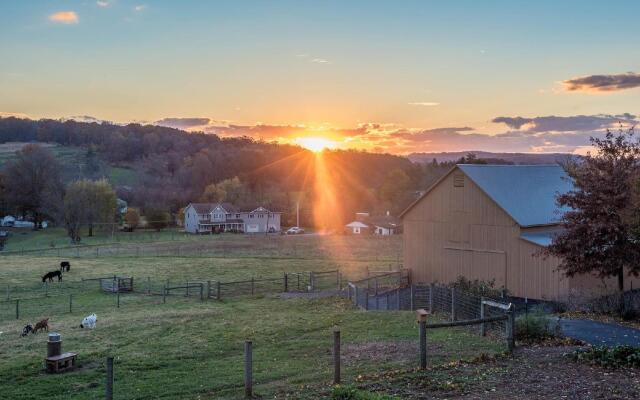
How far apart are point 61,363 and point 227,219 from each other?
96.2 meters

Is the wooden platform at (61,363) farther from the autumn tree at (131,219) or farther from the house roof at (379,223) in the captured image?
the autumn tree at (131,219)

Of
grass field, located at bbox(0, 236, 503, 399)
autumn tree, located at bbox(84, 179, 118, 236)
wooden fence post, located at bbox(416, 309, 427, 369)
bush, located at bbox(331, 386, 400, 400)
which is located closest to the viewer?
bush, located at bbox(331, 386, 400, 400)

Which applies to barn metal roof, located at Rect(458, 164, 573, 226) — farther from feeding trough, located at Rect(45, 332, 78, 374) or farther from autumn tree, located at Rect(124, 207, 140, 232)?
autumn tree, located at Rect(124, 207, 140, 232)

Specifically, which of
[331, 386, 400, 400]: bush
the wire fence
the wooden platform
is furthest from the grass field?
the wire fence

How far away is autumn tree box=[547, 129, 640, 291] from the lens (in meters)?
19.5

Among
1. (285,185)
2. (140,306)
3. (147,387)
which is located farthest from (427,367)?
(285,185)

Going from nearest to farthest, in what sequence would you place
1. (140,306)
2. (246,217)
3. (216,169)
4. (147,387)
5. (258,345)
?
(147,387)
(258,345)
(140,306)
(246,217)
(216,169)

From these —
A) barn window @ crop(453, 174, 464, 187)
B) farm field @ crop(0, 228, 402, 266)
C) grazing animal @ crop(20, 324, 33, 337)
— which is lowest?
farm field @ crop(0, 228, 402, 266)

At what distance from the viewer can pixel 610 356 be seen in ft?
37.9

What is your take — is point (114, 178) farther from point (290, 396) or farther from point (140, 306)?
point (290, 396)

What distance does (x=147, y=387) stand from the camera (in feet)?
43.7

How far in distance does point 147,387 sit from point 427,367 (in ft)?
21.4

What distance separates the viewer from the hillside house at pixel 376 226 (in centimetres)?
9631

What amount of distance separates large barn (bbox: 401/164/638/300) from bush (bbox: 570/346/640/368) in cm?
1533
